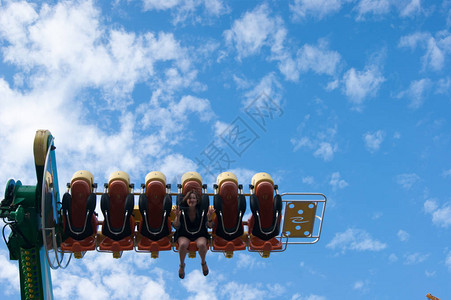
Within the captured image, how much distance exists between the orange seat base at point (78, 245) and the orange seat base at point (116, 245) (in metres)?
0.24

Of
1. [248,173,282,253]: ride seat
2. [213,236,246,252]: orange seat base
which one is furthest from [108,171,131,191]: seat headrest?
[248,173,282,253]: ride seat

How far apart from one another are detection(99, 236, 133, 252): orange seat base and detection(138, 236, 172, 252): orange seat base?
0.82 feet

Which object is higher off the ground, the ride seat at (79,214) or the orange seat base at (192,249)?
the ride seat at (79,214)

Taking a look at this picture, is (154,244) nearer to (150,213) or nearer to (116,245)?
(150,213)

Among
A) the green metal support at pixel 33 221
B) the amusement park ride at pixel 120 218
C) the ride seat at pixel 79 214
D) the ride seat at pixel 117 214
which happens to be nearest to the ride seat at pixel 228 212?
the amusement park ride at pixel 120 218

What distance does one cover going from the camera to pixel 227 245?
42.8ft

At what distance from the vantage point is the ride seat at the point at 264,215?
1318cm

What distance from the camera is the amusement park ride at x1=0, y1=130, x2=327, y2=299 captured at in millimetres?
12578

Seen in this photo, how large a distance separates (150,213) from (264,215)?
2610 millimetres

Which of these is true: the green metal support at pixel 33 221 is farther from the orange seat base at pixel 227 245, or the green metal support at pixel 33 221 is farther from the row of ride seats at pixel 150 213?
the orange seat base at pixel 227 245

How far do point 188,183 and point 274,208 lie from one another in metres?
2.03

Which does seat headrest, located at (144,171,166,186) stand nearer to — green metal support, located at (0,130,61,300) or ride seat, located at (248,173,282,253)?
ride seat, located at (248,173,282,253)

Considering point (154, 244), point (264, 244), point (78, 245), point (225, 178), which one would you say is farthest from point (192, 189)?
point (78, 245)

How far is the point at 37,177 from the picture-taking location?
490 inches
